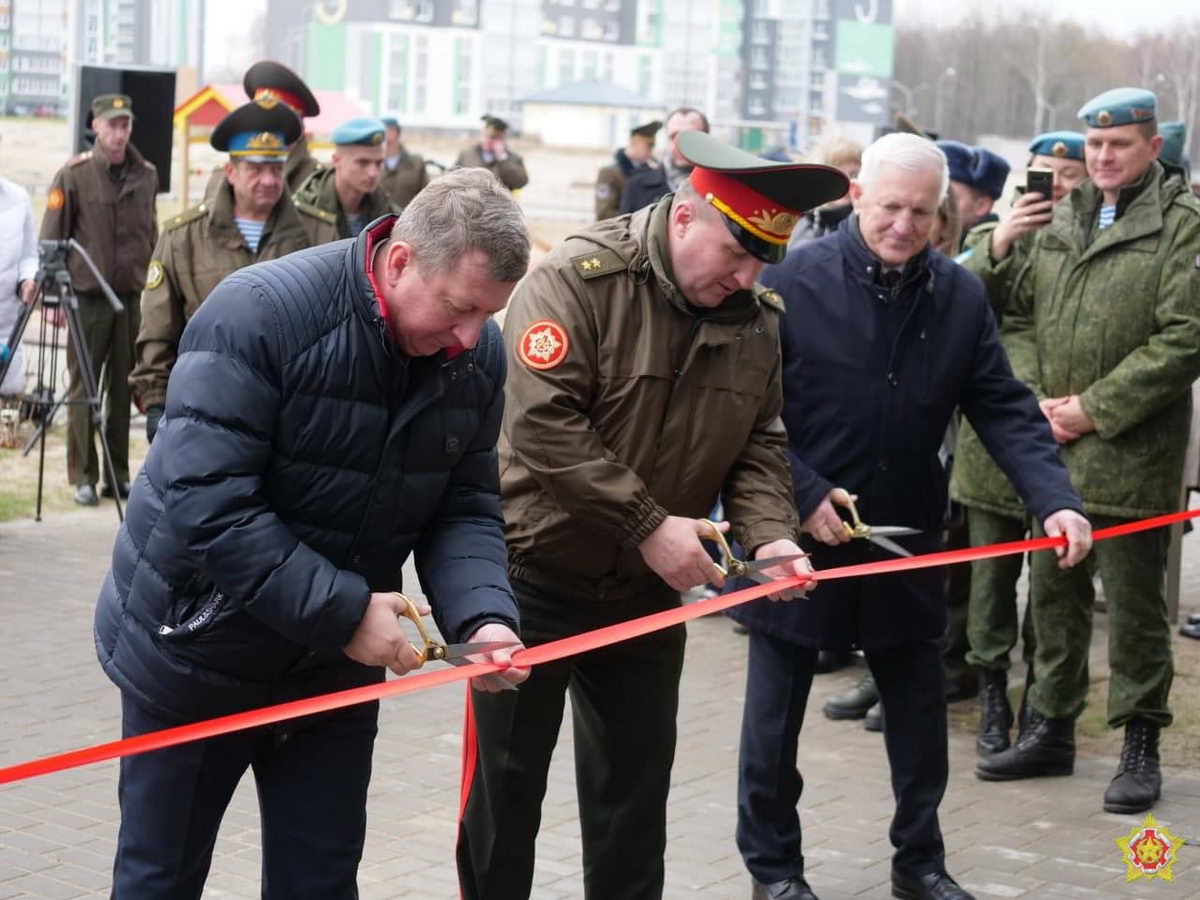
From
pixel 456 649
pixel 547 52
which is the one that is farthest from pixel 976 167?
pixel 547 52

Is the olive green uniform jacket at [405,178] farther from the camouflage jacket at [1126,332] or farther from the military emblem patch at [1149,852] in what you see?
the military emblem patch at [1149,852]

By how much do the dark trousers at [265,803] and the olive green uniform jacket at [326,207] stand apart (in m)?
4.41

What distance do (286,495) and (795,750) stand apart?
2199mm

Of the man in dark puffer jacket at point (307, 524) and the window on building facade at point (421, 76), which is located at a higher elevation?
the window on building facade at point (421, 76)

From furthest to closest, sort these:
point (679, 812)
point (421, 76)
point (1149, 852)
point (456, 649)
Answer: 1. point (421, 76)
2. point (679, 812)
3. point (1149, 852)
4. point (456, 649)

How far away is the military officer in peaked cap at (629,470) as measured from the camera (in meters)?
3.98

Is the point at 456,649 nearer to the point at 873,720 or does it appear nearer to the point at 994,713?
the point at 994,713

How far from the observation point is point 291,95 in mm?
8945

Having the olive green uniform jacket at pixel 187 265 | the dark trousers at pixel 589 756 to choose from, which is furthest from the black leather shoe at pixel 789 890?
the olive green uniform jacket at pixel 187 265

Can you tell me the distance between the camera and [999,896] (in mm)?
5055

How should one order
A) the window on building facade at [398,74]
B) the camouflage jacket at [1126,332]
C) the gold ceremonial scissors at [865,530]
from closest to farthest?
the gold ceremonial scissors at [865,530], the camouflage jacket at [1126,332], the window on building facade at [398,74]

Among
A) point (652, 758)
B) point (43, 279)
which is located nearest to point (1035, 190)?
point (652, 758)

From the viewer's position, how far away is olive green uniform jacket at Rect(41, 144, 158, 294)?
426 inches

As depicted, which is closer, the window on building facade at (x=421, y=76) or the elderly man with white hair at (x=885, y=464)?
the elderly man with white hair at (x=885, y=464)
